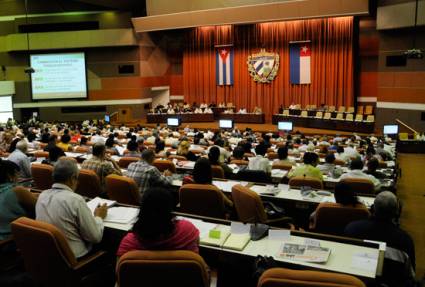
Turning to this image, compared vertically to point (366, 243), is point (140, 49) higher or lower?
higher

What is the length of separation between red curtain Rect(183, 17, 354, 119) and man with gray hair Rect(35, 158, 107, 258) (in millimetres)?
16233

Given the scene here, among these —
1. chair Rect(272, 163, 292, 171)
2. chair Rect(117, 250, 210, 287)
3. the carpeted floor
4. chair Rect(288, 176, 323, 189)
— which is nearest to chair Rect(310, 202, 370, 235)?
chair Rect(288, 176, 323, 189)

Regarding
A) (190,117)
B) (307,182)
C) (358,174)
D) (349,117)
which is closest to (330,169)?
(358,174)

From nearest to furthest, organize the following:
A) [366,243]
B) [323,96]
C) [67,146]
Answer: [366,243]
[67,146]
[323,96]

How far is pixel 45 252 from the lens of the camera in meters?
2.83

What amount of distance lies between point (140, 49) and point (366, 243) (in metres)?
18.9

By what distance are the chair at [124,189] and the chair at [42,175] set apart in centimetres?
136

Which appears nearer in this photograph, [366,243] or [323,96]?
[366,243]

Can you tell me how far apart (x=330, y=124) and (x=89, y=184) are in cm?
1271

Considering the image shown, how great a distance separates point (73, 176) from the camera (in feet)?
11.0

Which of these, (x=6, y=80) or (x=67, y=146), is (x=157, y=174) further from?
(x=6, y=80)

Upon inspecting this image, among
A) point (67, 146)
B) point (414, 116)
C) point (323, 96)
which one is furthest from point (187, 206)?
point (323, 96)

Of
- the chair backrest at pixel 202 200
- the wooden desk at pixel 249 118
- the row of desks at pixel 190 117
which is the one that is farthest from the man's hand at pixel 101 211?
the row of desks at pixel 190 117

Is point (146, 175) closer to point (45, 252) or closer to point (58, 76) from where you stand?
point (45, 252)
